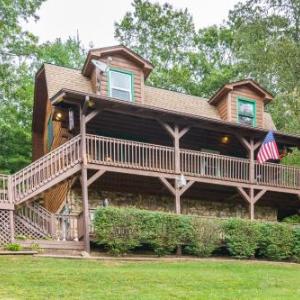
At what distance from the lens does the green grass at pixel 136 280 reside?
9.35 metres

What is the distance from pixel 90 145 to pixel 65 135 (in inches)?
76.6

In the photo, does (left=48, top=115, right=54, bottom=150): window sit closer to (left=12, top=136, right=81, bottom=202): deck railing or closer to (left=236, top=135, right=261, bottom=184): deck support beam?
(left=12, top=136, right=81, bottom=202): deck railing

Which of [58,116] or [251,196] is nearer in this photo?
[58,116]

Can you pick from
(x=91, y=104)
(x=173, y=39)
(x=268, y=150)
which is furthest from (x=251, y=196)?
(x=173, y=39)

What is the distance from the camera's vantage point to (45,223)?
15352 mm

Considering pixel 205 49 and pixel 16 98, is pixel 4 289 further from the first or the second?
pixel 205 49

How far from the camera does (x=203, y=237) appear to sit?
15.8 m

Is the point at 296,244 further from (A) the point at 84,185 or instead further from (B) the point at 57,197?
(B) the point at 57,197

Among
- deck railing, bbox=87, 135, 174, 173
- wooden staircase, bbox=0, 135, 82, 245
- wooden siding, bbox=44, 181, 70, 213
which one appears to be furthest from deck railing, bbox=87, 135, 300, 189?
wooden siding, bbox=44, 181, 70, 213

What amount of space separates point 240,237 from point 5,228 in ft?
22.9

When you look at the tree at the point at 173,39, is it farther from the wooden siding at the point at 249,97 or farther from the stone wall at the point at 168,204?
the stone wall at the point at 168,204

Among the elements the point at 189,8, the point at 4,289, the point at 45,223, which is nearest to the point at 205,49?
the point at 189,8

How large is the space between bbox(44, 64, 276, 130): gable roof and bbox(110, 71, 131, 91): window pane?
853mm

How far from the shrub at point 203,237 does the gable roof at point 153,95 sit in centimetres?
492
